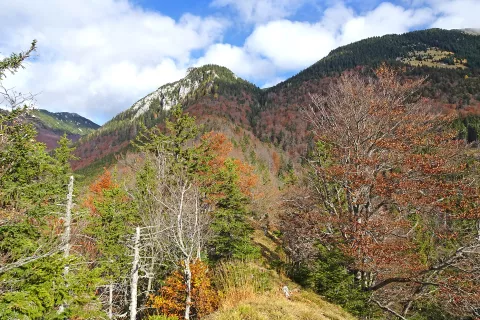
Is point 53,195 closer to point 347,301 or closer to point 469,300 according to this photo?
point 347,301

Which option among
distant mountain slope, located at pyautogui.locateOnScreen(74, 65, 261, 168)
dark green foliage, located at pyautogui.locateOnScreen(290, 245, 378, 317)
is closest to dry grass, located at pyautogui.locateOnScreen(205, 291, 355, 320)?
dark green foliage, located at pyautogui.locateOnScreen(290, 245, 378, 317)

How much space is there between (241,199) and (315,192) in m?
7.00

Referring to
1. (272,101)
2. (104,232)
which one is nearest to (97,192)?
(104,232)

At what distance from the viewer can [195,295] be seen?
1269cm

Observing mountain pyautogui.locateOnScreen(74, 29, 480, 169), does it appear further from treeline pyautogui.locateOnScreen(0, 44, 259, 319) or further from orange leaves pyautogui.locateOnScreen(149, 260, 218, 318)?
orange leaves pyautogui.locateOnScreen(149, 260, 218, 318)

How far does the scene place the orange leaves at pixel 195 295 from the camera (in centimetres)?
1195

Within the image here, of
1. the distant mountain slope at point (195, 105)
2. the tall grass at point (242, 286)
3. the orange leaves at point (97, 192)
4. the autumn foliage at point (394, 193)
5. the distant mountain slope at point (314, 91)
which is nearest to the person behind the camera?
the tall grass at point (242, 286)

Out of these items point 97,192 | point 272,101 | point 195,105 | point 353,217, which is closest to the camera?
point 353,217

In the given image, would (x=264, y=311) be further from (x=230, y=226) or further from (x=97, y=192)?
(x=97, y=192)

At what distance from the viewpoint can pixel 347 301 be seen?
11.2 m

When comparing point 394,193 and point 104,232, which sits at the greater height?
point 394,193

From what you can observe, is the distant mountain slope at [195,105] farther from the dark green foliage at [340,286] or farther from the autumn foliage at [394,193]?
the dark green foliage at [340,286]

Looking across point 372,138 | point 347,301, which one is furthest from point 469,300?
point 372,138

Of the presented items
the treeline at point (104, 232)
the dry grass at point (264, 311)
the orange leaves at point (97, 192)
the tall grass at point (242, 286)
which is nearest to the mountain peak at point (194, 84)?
the orange leaves at point (97, 192)
